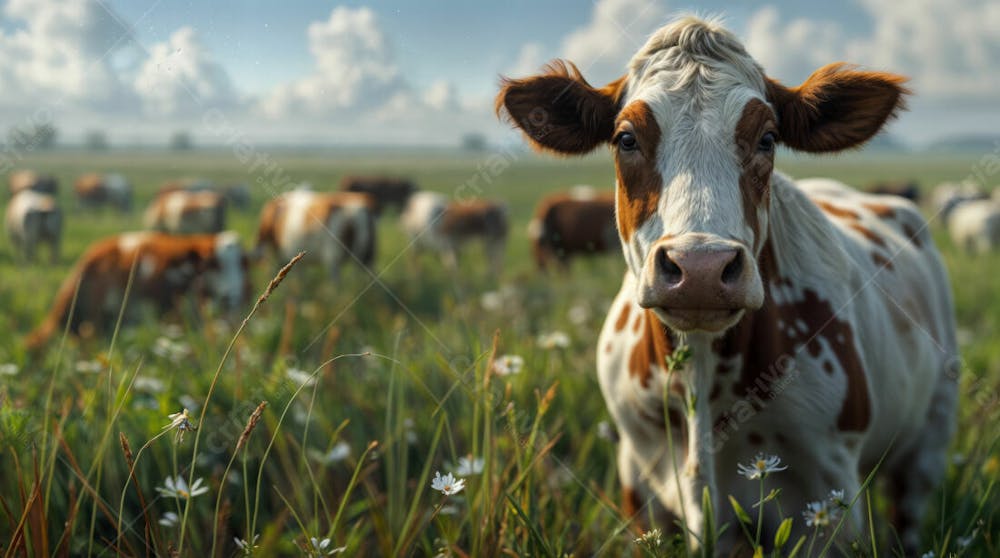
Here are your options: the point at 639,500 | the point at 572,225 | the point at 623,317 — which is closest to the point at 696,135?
the point at 623,317

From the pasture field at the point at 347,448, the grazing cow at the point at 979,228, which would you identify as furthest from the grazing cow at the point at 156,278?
the grazing cow at the point at 979,228

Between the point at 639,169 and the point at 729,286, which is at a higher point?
the point at 639,169

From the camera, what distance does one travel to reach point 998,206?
72.9 ft

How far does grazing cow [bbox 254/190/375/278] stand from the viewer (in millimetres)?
12289

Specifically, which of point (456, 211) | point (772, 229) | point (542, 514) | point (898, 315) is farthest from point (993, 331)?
point (456, 211)

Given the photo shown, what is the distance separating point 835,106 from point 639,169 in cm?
69

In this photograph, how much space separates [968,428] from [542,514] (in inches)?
105

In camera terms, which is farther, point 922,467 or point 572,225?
point 572,225

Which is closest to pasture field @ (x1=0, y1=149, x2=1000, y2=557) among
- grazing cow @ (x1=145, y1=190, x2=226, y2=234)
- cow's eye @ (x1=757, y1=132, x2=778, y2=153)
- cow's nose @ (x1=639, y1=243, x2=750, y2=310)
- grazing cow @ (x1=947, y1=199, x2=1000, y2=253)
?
cow's nose @ (x1=639, y1=243, x2=750, y2=310)

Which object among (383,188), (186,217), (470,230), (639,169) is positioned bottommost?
(383,188)

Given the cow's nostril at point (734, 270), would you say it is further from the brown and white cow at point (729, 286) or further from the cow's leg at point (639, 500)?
the cow's leg at point (639, 500)

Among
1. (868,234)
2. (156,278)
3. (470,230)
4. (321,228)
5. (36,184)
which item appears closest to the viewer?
(868,234)

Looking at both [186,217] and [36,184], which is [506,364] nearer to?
[186,217]

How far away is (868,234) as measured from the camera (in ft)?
11.1
